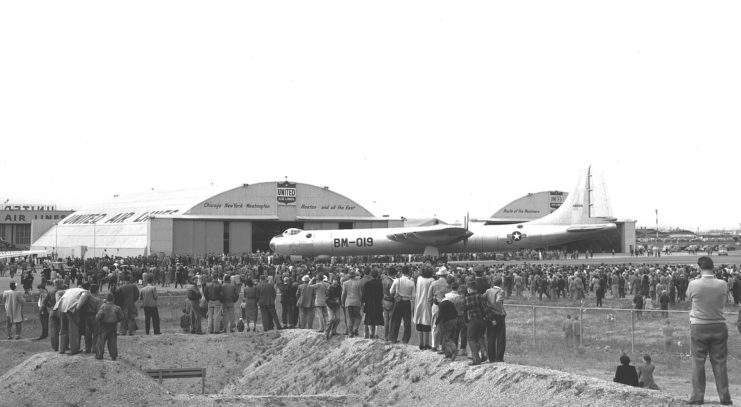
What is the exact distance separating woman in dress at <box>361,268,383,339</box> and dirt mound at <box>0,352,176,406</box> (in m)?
4.79

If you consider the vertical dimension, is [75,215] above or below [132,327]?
above

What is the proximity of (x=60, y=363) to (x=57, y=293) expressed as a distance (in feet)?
7.35

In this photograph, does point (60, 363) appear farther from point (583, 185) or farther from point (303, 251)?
point (583, 185)

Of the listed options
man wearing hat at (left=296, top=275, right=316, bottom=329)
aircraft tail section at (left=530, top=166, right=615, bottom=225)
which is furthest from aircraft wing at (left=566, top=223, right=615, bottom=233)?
man wearing hat at (left=296, top=275, right=316, bottom=329)

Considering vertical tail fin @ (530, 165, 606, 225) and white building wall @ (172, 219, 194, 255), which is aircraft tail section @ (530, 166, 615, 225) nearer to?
vertical tail fin @ (530, 165, 606, 225)

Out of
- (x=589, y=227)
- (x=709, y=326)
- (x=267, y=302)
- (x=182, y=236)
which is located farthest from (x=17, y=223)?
(x=709, y=326)

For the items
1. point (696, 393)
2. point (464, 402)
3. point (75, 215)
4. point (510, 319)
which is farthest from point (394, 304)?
point (75, 215)

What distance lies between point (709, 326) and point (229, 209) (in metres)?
62.8

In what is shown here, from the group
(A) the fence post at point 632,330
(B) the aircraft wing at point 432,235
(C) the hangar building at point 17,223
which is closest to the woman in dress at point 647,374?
(A) the fence post at point 632,330

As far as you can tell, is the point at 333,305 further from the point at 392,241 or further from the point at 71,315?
the point at 392,241

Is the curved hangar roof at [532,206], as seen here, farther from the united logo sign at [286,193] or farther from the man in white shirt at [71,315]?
the man in white shirt at [71,315]

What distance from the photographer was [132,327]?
19656 millimetres

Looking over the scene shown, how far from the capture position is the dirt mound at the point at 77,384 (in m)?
13.6

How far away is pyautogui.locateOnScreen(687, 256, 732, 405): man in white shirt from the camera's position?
888 centimetres
